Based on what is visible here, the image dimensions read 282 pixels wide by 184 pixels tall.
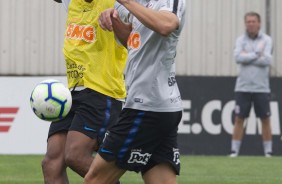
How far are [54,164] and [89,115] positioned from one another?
536 mm

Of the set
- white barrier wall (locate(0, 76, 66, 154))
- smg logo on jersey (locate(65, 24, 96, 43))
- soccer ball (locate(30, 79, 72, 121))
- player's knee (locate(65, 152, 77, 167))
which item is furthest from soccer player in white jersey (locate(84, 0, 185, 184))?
white barrier wall (locate(0, 76, 66, 154))

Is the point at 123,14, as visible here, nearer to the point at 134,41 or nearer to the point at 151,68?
the point at 134,41

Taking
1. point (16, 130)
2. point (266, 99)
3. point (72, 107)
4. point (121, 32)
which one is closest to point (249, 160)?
point (266, 99)

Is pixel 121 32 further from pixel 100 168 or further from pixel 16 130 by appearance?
pixel 16 130

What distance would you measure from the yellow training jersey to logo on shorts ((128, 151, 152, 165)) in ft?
5.72

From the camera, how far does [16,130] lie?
1669 centimetres

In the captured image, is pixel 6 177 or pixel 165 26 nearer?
pixel 165 26

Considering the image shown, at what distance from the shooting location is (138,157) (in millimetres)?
6871

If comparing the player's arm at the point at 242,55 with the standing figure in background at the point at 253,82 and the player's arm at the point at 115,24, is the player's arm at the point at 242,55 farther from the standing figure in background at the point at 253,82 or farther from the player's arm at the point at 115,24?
the player's arm at the point at 115,24

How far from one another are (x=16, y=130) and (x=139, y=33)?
10.0 m

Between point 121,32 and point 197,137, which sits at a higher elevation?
point 121,32

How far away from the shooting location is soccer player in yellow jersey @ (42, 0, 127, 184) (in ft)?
27.4

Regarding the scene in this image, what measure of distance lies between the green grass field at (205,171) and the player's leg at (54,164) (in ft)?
10.2

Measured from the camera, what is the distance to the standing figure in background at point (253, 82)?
1623cm
